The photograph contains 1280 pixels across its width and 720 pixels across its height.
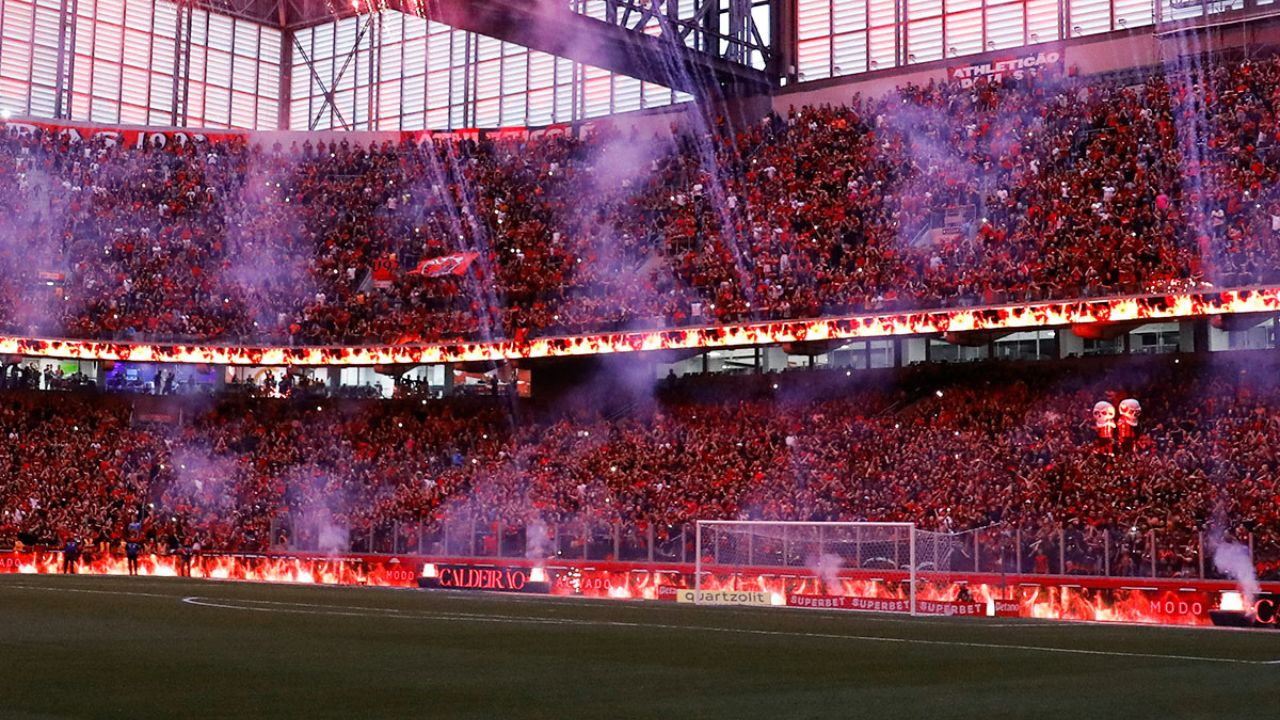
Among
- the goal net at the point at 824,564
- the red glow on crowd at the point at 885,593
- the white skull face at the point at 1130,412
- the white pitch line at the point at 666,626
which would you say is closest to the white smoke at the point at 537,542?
the red glow on crowd at the point at 885,593

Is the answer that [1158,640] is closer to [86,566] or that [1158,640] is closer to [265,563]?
[265,563]

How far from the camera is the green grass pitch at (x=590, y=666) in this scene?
415 inches

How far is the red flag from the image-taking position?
4922 centimetres

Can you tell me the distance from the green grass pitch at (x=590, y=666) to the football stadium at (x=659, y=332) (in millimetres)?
392

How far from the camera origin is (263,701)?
10688mm

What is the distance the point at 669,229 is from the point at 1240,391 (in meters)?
18.7

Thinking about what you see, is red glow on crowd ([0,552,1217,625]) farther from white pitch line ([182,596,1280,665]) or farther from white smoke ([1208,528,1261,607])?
white pitch line ([182,596,1280,665])

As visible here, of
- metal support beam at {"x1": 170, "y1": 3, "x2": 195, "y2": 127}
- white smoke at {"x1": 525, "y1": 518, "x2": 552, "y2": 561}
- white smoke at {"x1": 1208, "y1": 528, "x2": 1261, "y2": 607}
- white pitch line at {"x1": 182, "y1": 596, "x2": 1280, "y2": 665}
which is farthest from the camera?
metal support beam at {"x1": 170, "y1": 3, "x2": 195, "y2": 127}

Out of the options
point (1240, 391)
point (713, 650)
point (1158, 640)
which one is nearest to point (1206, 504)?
point (1240, 391)

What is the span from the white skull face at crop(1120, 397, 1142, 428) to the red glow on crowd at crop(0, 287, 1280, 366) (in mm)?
2160

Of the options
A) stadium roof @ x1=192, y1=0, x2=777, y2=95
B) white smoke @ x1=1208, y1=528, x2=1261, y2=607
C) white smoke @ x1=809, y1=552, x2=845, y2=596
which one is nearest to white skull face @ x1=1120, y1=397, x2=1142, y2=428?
white smoke @ x1=1208, y1=528, x2=1261, y2=607

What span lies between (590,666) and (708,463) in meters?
26.1

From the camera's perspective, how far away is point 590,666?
1389 cm

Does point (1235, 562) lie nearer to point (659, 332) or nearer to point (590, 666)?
point (659, 332)
